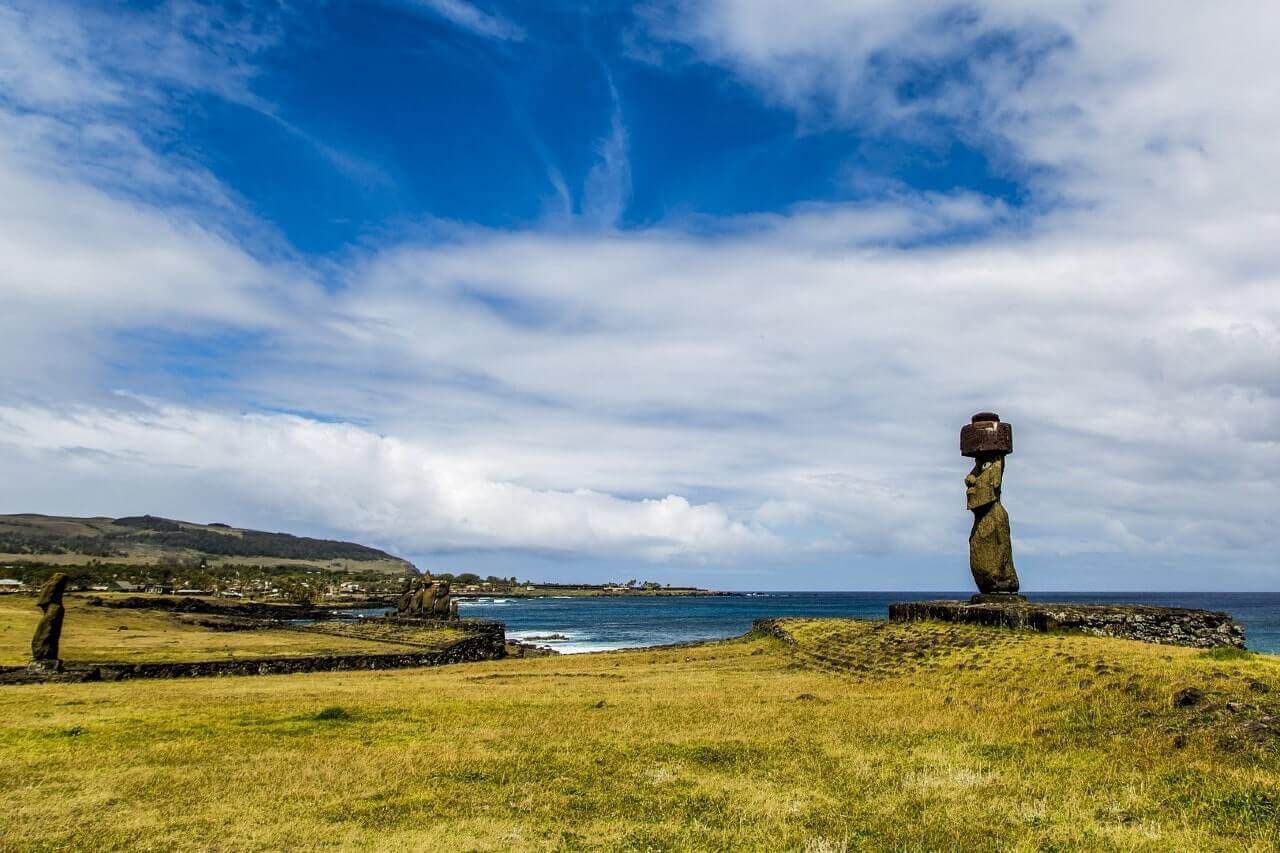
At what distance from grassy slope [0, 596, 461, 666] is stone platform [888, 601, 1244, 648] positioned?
29055 mm

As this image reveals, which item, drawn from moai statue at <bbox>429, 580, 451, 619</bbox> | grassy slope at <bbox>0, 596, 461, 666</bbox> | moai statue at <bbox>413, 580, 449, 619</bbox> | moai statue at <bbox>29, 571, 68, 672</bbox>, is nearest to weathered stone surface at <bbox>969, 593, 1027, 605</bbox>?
grassy slope at <bbox>0, 596, 461, 666</bbox>

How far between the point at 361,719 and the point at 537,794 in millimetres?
8497

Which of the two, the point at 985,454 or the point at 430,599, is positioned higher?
the point at 985,454

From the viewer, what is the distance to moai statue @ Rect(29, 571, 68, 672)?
91.2ft

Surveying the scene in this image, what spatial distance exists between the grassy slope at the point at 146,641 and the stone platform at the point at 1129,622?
95.3 feet

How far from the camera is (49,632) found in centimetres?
2830

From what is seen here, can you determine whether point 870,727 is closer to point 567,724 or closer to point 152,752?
point 567,724

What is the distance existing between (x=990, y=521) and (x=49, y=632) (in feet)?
103

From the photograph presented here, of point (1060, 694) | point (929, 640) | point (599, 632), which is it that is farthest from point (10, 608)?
point (1060, 694)

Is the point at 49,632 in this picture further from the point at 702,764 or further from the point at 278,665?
the point at 702,764

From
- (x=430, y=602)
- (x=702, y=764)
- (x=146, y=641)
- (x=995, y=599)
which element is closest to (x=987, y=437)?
(x=995, y=599)

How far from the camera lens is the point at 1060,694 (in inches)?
661

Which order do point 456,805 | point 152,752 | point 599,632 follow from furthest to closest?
point 599,632 < point 152,752 < point 456,805

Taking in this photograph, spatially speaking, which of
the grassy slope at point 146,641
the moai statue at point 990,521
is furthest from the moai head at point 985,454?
the grassy slope at point 146,641
